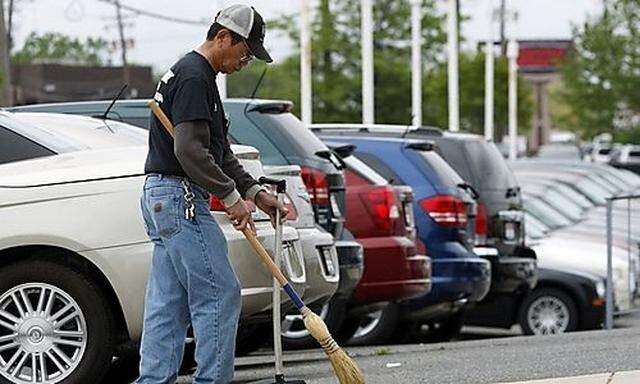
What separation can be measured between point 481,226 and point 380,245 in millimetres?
2518

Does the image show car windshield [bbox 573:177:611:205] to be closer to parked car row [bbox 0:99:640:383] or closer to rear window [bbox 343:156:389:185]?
parked car row [bbox 0:99:640:383]

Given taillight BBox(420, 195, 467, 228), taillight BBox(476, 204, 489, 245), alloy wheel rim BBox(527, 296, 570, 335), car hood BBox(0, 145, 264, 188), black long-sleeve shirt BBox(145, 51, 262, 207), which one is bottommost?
alloy wheel rim BBox(527, 296, 570, 335)

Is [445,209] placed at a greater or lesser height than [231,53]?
lesser

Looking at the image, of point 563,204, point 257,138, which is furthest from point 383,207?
point 563,204

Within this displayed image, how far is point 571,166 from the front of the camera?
2945cm

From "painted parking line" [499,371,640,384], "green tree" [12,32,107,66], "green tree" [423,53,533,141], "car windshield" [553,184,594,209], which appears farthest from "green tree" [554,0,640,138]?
"painted parking line" [499,371,640,384]

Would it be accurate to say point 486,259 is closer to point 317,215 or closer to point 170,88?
point 317,215

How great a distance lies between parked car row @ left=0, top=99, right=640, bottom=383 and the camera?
7.95 meters

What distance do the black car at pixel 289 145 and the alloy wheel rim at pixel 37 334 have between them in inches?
99.0

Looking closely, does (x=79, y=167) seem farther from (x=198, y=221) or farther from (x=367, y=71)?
(x=367, y=71)

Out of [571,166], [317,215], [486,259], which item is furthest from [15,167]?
[571,166]

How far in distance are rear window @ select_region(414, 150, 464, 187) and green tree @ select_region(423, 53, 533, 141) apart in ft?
118

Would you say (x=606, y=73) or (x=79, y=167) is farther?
(x=606, y=73)

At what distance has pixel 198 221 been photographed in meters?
7.03
